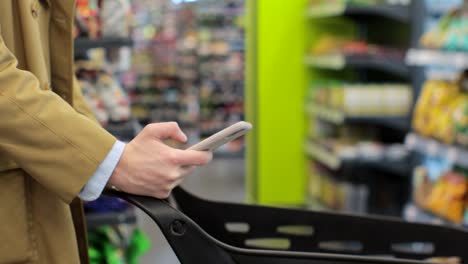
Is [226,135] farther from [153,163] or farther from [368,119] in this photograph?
Answer: [368,119]

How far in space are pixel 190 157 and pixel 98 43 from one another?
1.85m

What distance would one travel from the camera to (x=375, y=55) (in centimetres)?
515

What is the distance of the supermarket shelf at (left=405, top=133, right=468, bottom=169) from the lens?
3453 millimetres

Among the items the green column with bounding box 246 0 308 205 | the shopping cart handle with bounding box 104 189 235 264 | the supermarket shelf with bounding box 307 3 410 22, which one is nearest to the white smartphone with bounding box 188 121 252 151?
the shopping cart handle with bounding box 104 189 235 264

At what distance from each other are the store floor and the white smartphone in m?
3.56

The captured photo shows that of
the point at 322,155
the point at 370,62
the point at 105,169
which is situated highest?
the point at 105,169

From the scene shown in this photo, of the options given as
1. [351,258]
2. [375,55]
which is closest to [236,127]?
[351,258]

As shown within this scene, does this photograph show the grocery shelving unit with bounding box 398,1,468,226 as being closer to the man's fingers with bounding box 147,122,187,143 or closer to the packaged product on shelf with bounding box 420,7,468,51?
the packaged product on shelf with bounding box 420,7,468,51

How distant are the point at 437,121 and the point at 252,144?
3.05m

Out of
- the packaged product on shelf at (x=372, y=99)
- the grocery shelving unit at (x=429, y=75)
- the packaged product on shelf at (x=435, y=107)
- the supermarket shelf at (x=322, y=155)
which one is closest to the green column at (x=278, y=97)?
the supermarket shelf at (x=322, y=155)

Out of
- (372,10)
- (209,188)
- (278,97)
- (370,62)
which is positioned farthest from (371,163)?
(209,188)

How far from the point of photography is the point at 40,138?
4.07ft

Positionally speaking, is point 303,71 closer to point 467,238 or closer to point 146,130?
point 467,238

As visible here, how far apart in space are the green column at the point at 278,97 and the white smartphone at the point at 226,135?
520 centimetres
